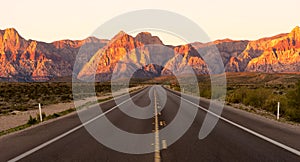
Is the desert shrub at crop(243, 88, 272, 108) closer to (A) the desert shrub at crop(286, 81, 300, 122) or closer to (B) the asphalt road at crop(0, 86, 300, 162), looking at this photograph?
(A) the desert shrub at crop(286, 81, 300, 122)

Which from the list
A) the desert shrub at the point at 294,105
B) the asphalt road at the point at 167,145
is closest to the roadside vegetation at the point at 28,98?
the asphalt road at the point at 167,145

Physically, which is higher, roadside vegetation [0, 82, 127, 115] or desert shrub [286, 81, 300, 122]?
desert shrub [286, 81, 300, 122]

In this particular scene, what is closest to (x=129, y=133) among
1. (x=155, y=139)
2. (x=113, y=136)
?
(x=113, y=136)

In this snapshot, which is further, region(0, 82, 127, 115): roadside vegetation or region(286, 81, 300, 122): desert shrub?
region(0, 82, 127, 115): roadside vegetation

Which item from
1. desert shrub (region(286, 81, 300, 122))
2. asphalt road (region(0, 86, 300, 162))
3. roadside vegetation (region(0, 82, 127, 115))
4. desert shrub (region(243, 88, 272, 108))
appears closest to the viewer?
asphalt road (region(0, 86, 300, 162))

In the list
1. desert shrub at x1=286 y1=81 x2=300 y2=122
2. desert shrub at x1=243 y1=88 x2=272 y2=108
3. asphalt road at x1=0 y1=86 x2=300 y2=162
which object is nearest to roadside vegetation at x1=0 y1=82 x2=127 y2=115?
asphalt road at x1=0 y1=86 x2=300 y2=162

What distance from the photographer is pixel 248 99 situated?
28.6 metres

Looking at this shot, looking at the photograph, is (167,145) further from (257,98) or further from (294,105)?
(257,98)

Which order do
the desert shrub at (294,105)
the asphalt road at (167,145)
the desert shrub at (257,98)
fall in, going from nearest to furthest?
the asphalt road at (167,145)
the desert shrub at (294,105)
the desert shrub at (257,98)

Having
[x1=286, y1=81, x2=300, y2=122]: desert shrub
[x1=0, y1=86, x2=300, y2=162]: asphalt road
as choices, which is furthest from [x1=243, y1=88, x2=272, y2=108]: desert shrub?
[x1=0, y1=86, x2=300, y2=162]: asphalt road

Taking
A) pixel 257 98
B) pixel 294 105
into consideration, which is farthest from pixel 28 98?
pixel 294 105

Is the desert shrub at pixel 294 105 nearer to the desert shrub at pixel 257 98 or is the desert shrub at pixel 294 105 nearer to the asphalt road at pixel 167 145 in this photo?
the asphalt road at pixel 167 145

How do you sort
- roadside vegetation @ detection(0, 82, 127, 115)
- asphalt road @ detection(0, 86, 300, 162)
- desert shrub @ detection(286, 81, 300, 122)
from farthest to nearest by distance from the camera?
roadside vegetation @ detection(0, 82, 127, 115), desert shrub @ detection(286, 81, 300, 122), asphalt road @ detection(0, 86, 300, 162)

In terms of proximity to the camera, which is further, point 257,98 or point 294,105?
point 257,98
